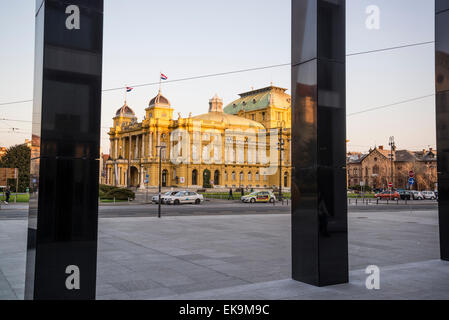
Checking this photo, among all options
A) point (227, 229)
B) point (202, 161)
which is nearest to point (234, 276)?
point (227, 229)

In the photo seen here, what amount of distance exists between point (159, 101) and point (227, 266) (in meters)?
78.4

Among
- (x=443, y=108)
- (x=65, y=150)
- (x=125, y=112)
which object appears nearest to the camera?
(x=65, y=150)

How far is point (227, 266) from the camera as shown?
9.40 metres

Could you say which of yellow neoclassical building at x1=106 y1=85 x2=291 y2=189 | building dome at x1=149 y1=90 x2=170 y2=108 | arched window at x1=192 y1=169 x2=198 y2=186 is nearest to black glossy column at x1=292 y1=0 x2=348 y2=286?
yellow neoclassical building at x1=106 y1=85 x2=291 y2=189

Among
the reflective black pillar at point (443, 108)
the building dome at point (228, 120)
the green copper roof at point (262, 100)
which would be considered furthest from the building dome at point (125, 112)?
the reflective black pillar at point (443, 108)

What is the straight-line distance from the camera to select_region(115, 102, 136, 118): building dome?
106 metres

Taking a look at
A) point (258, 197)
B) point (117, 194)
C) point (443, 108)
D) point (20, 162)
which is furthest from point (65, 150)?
point (20, 162)

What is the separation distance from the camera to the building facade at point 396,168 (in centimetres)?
9624

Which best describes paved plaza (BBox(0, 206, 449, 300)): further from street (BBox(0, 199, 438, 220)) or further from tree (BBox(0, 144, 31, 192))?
tree (BBox(0, 144, 31, 192))

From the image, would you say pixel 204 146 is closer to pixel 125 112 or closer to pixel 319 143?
pixel 125 112

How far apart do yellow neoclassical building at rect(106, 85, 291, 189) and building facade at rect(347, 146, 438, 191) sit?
23.1 metres

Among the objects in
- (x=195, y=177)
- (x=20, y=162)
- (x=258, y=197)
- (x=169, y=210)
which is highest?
(x=20, y=162)

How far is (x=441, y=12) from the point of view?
1012 centimetres
